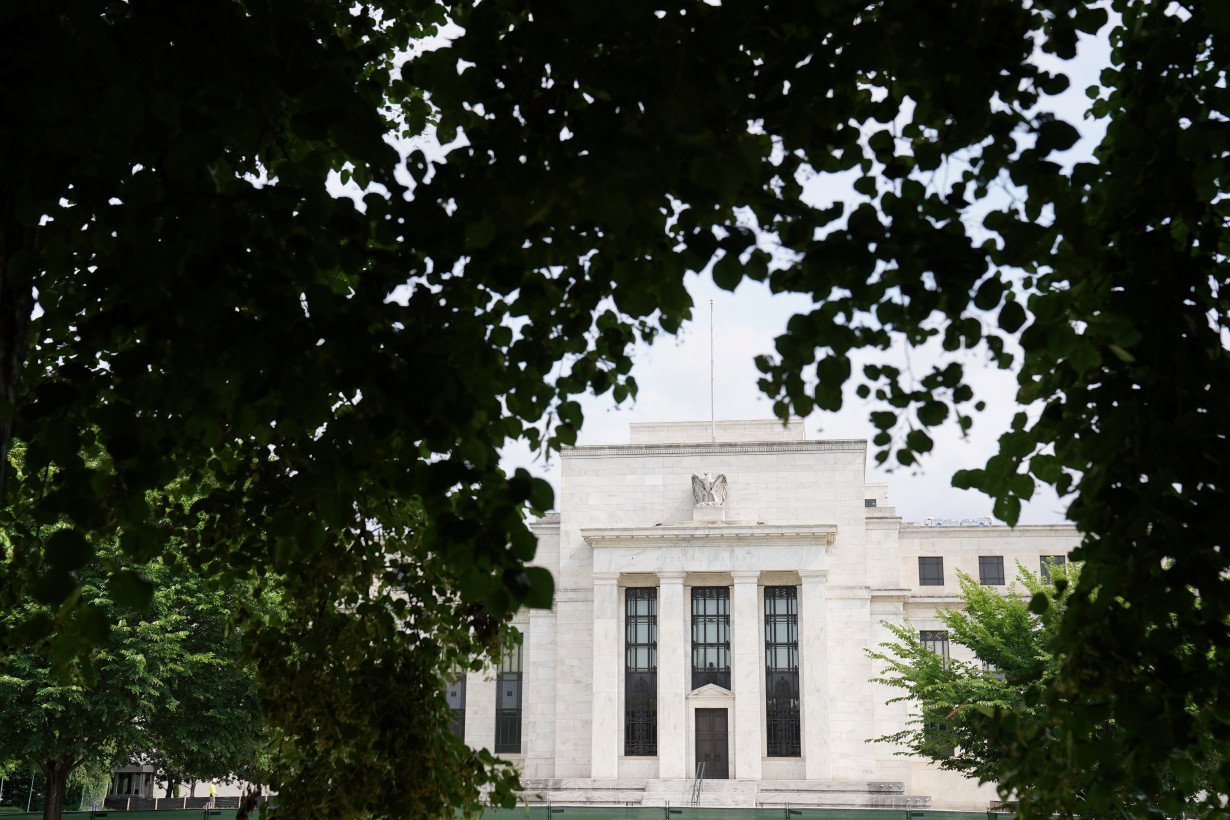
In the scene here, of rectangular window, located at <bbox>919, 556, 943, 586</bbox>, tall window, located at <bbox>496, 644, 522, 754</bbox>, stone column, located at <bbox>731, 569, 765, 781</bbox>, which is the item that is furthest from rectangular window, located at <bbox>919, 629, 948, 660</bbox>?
tall window, located at <bbox>496, 644, 522, 754</bbox>

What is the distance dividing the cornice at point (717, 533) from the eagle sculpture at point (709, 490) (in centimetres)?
186

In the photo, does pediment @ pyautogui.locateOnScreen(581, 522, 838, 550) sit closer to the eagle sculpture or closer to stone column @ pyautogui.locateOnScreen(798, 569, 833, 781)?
the eagle sculpture

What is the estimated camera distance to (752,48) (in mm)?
3432

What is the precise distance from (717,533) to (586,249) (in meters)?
40.7

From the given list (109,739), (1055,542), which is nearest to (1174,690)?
(109,739)

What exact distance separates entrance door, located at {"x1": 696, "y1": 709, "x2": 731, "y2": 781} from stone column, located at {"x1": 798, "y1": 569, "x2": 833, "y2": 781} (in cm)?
296

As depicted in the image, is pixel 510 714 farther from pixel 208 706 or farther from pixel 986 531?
pixel 208 706

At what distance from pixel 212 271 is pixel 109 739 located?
86.3ft

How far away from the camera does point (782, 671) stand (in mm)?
44094

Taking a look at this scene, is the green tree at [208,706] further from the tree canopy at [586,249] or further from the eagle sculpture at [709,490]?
the tree canopy at [586,249]

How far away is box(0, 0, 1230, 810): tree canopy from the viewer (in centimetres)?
300

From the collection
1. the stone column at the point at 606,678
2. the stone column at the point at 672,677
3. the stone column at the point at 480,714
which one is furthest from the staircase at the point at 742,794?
the stone column at the point at 480,714

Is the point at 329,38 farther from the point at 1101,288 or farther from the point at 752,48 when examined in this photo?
the point at 1101,288

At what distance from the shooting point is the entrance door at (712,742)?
43375 millimetres
